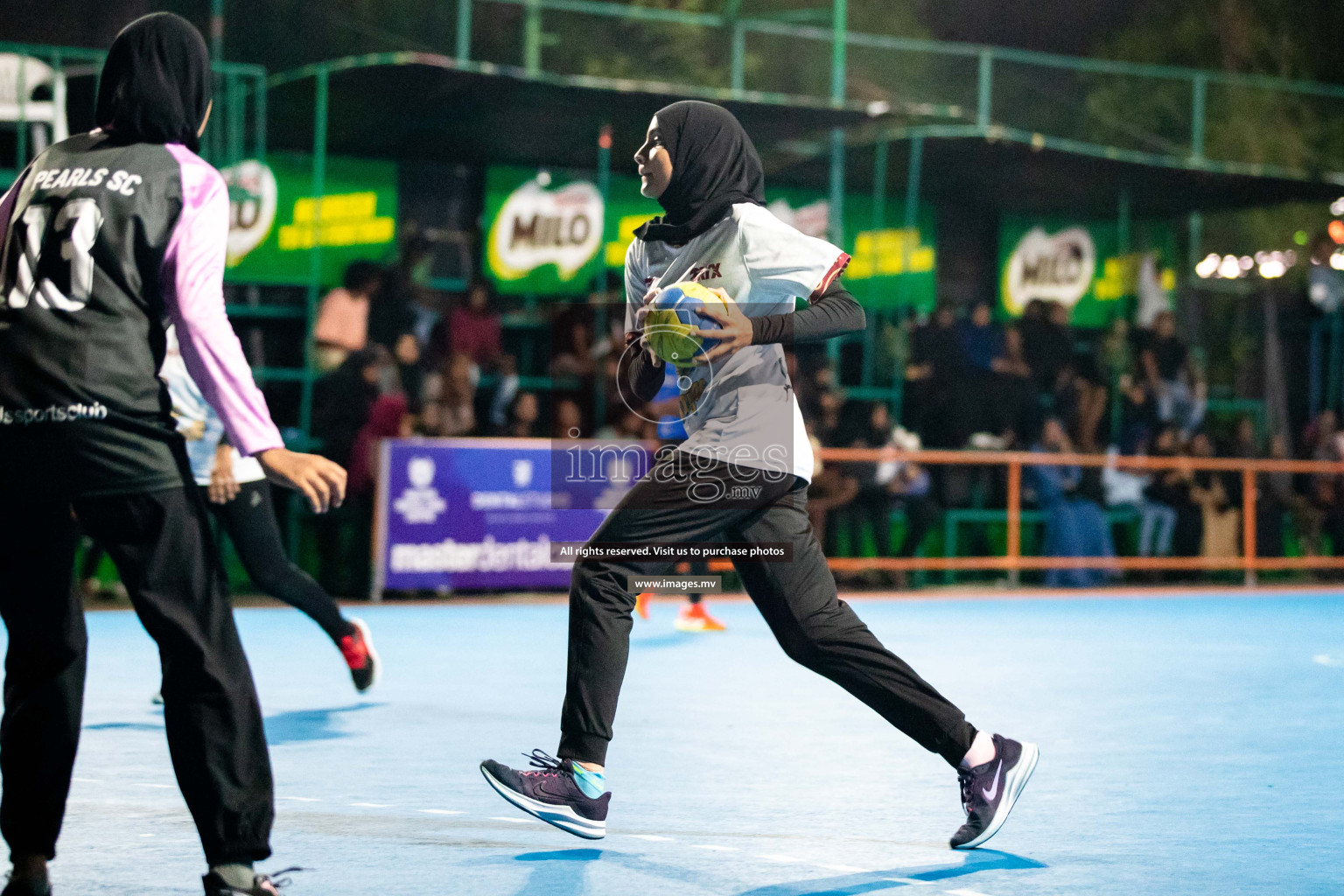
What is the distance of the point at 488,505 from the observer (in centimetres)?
1455

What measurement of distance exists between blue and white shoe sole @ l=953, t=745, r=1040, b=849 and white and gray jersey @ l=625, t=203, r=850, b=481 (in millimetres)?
1088

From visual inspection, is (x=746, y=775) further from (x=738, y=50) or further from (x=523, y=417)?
(x=738, y=50)

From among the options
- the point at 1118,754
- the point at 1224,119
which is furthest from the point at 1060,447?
the point at 1224,119

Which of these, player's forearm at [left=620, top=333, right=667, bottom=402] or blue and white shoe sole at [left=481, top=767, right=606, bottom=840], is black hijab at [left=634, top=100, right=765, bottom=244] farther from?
blue and white shoe sole at [left=481, top=767, right=606, bottom=840]

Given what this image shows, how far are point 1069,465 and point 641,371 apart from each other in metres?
13.1

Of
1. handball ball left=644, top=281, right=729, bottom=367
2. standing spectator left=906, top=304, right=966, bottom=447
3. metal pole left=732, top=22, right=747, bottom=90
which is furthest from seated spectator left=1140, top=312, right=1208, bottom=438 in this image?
handball ball left=644, top=281, right=729, bottom=367

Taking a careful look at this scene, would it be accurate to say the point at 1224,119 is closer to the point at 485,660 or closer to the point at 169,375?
the point at 485,660

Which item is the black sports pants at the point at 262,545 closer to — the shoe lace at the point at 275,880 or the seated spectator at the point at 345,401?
the shoe lace at the point at 275,880

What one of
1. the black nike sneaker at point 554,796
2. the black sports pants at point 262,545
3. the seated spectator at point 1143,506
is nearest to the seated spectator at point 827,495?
the seated spectator at point 1143,506

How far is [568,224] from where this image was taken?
61.0 feet

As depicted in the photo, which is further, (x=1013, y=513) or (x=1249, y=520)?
(x=1249, y=520)

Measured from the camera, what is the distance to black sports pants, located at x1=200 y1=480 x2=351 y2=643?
23.8ft

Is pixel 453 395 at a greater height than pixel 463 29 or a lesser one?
lesser

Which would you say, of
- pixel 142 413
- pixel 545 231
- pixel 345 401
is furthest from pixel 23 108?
pixel 142 413
